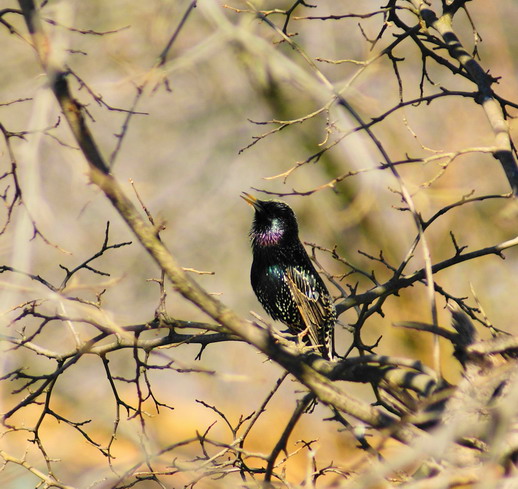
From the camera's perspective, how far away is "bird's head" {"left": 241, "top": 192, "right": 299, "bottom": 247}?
5316mm

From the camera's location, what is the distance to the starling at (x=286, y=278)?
509 centimetres

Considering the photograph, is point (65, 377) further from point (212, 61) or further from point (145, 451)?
point (145, 451)

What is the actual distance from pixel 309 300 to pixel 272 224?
24.2 inches

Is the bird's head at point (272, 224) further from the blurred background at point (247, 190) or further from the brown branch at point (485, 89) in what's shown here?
the blurred background at point (247, 190)

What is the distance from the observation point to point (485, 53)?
10.2 m

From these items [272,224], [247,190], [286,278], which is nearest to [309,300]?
[286,278]

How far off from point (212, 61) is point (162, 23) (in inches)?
233

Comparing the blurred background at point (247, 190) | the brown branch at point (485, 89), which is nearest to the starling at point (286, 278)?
the brown branch at point (485, 89)

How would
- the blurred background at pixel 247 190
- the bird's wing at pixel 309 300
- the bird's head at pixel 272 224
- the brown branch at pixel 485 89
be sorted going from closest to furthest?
1. the brown branch at pixel 485 89
2. the bird's wing at pixel 309 300
3. the bird's head at pixel 272 224
4. the blurred background at pixel 247 190

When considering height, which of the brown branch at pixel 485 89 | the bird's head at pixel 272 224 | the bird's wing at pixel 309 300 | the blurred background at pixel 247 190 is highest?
the blurred background at pixel 247 190

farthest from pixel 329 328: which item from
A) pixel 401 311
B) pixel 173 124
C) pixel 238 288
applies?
pixel 173 124

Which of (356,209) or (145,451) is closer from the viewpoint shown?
(145,451)

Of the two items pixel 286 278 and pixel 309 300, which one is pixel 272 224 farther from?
pixel 309 300

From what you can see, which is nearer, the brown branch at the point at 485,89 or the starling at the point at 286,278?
the brown branch at the point at 485,89
